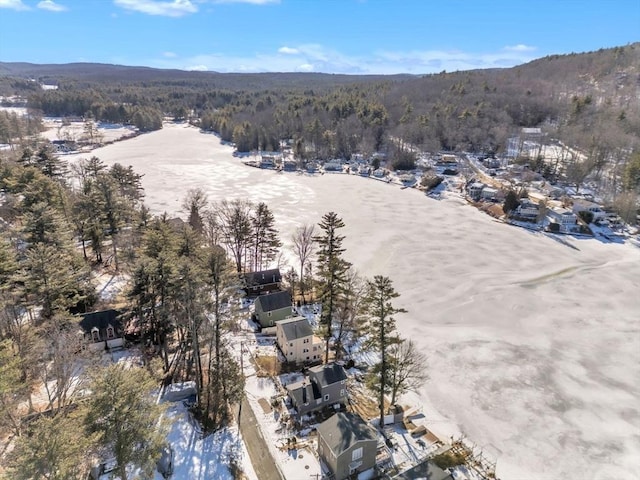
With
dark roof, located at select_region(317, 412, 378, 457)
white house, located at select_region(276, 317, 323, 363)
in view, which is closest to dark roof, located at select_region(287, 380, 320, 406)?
dark roof, located at select_region(317, 412, 378, 457)

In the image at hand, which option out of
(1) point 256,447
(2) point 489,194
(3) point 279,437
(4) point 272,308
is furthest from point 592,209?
(1) point 256,447

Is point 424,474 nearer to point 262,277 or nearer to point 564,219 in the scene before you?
point 262,277

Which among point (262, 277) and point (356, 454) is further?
point (262, 277)

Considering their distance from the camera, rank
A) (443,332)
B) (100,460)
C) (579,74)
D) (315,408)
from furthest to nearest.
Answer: (579,74) < (443,332) < (315,408) < (100,460)

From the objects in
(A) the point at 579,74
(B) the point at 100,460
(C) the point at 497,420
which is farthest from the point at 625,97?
(B) the point at 100,460

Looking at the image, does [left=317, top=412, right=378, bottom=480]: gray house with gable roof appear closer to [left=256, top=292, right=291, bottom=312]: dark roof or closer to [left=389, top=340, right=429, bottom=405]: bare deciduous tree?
[left=389, top=340, right=429, bottom=405]: bare deciduous tree

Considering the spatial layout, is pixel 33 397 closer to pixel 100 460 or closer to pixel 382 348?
pixel 100 460
